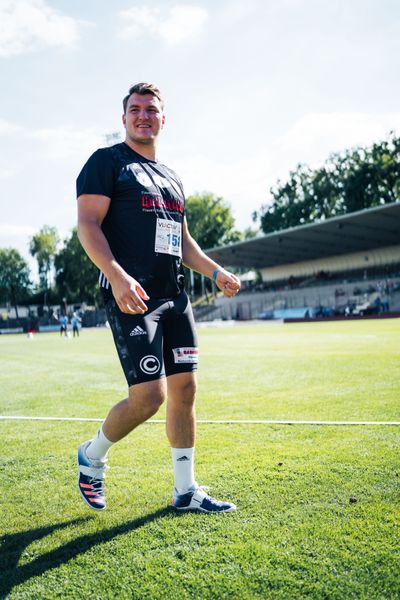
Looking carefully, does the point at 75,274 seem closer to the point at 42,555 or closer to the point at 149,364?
the point at 149,364

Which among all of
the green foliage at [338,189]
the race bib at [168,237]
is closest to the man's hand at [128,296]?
the race bib at [168,237]

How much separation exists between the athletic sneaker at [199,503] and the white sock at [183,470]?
1.6 inches

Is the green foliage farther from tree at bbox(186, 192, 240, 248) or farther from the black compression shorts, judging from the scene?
the black compression shorts

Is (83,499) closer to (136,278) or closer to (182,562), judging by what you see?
(182,562)

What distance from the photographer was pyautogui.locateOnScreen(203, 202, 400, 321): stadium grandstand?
4581 cm

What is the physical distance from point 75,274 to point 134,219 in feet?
263

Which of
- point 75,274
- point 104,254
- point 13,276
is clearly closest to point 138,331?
point 104,254

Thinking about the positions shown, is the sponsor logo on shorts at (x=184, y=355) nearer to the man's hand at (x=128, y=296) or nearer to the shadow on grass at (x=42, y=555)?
the man's hand at (x=128, y=296)

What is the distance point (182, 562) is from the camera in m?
2.37

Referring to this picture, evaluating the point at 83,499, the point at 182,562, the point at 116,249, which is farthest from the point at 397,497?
the point at 116,249

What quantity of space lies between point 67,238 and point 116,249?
84.0 metres

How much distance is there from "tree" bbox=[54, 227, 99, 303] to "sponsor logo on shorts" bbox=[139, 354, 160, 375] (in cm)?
7741

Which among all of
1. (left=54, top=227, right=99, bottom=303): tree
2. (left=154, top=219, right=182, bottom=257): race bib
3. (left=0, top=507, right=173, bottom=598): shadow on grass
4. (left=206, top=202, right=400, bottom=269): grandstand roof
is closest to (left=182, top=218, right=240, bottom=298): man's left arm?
(left=154, top=219, right=182, bottom=257): race bib

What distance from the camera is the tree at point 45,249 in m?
85.0
